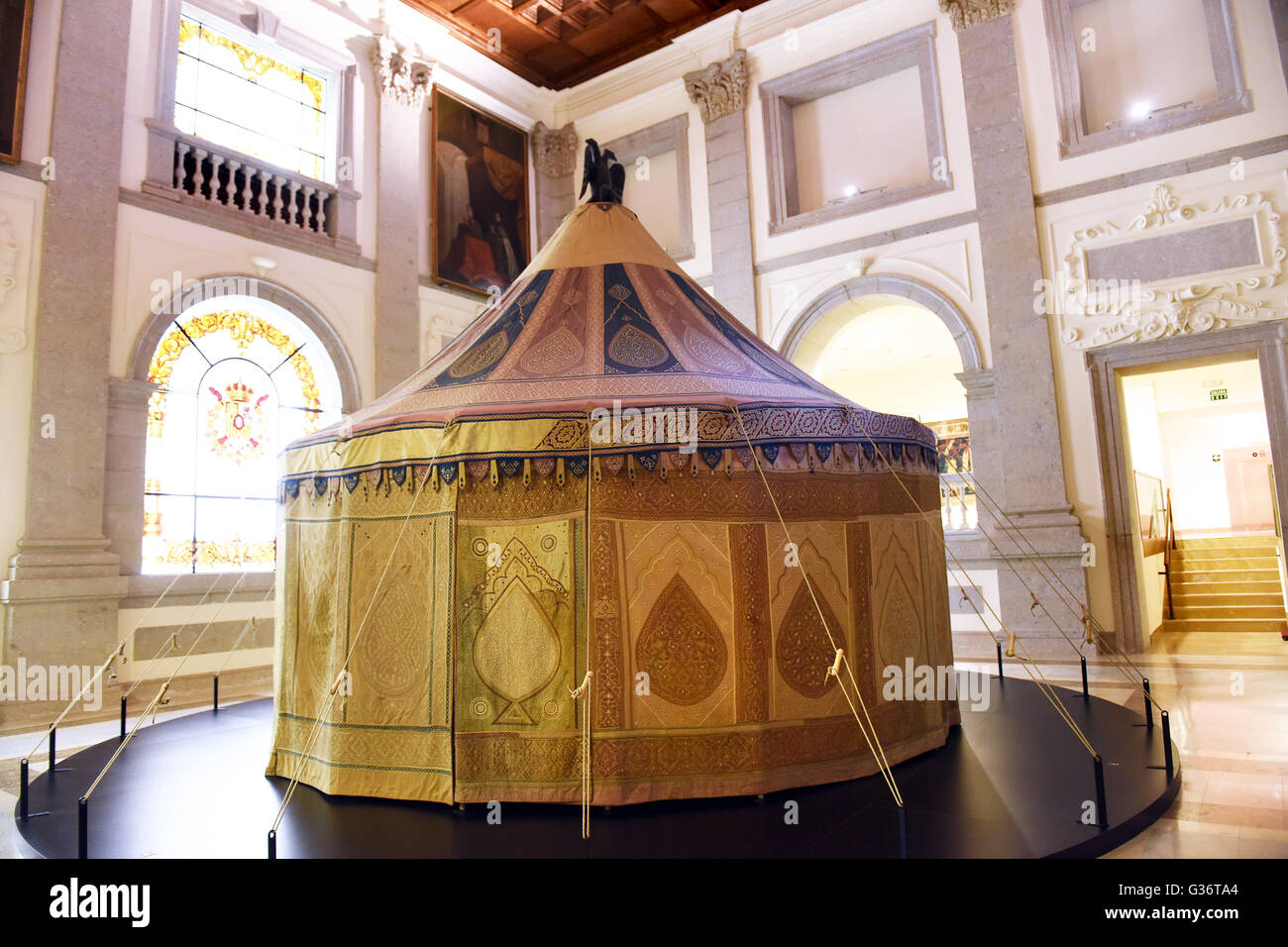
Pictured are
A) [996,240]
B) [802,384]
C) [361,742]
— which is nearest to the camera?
[361,742]

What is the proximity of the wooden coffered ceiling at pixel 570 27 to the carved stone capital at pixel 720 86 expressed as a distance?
543mm

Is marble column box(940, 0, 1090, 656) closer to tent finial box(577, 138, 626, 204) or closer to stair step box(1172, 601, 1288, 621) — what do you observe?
stair step box(1172, 601, 1288, 621)

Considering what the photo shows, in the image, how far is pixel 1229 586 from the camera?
9.43 metres

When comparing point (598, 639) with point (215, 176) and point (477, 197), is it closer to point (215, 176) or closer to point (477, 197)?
point (215, 176)

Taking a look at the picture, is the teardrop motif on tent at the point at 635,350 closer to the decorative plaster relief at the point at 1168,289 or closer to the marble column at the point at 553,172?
the decorative plaster relief at the point at 1168,289

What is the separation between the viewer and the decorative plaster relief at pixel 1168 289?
6.58m

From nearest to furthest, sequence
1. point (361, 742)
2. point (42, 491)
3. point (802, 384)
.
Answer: point (361, 742) < point (802, 384) < point (42, 491)

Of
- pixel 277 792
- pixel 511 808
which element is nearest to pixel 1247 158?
pixel 511 808

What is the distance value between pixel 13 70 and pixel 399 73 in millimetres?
3730

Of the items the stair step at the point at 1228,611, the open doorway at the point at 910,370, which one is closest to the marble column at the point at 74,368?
the open doorway at the point at 910,370

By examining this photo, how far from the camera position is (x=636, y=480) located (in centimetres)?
332

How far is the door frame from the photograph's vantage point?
21.4 ft

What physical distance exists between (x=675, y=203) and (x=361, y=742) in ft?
27.3

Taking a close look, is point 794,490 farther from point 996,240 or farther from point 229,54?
point 229,54
